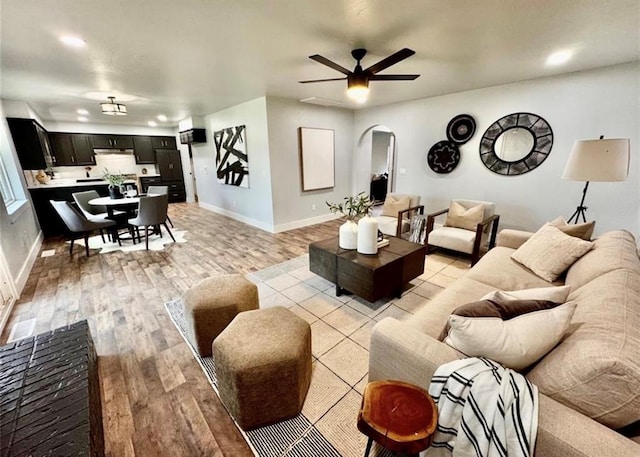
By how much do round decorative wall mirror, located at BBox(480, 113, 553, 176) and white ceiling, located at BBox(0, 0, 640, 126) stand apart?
62 cm

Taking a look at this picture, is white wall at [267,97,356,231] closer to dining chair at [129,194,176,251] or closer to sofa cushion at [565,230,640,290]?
dining chair at [129,194,176,251]

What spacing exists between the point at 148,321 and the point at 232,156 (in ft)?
13.5

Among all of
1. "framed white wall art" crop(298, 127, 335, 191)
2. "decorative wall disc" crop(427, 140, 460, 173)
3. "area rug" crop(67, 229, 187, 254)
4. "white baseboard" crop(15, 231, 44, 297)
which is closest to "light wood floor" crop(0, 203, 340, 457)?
"white baseboard" crop(15, 231, 44, 297)

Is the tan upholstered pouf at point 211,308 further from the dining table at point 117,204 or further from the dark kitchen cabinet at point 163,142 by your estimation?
the dark kitchen cabinet at point 163,142

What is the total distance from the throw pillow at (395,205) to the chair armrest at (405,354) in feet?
10.3

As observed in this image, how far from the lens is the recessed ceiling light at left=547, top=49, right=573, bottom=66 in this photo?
2689 millimetres

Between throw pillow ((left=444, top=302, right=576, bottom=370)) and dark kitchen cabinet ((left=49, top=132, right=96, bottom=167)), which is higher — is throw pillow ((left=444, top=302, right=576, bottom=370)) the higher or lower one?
the lower one

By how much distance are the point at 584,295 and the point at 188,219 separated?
6.69 metres

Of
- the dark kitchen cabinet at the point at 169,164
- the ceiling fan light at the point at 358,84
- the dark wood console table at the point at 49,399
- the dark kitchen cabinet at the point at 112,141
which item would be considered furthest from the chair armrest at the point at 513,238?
the dark kitchen cabinet at the point at 112,141

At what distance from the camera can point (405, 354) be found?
3.81ft

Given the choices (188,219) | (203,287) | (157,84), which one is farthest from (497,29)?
(188,219)

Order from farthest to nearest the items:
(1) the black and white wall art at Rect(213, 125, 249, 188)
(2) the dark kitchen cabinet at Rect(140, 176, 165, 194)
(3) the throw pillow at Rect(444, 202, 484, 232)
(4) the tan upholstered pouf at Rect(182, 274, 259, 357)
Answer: (2) the dark kitchen cabinet at Rect(140, 176, 165, 194) → (1) the black and white wall art at Rect(213, 125, 249, 188) → (3) the throw pillow at Rect(444, 202, 484, 232) → (4) the tan upholstered pouf at Rect(182, 274, 259, 357)

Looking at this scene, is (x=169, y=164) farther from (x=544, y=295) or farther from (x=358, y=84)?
(x=544, y=295)

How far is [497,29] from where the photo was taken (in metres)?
2.22
